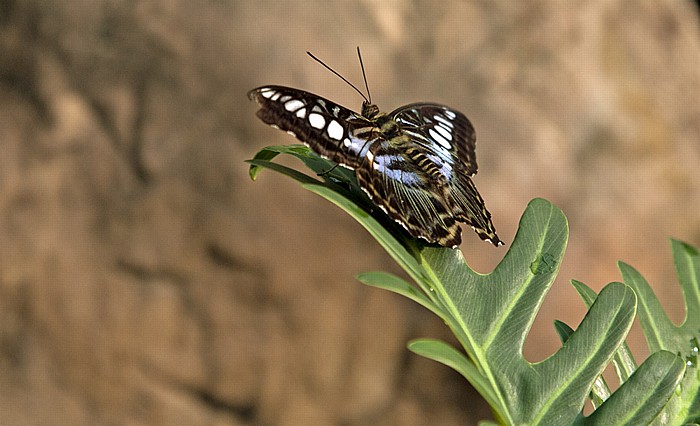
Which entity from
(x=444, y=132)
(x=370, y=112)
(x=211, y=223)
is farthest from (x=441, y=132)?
(x=211, y=223)

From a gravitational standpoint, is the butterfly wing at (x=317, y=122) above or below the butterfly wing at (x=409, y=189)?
above

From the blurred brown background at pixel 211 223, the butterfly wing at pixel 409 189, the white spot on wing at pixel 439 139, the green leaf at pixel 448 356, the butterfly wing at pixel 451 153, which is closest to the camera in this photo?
the green leaf at pixel 448 356

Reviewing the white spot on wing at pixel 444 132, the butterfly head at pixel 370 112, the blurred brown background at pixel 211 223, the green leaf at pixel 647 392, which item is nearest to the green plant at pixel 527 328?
the green leaf at pixel 647 392

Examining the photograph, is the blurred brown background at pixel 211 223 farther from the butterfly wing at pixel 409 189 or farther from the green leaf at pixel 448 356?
the green leaf at pixel 448 356

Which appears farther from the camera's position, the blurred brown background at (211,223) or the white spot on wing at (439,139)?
the blurred brown background at (211,223)

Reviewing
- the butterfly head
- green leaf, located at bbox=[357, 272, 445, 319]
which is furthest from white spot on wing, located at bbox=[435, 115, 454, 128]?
green leaf, located at bbox=[357, 272, 445, 319]
